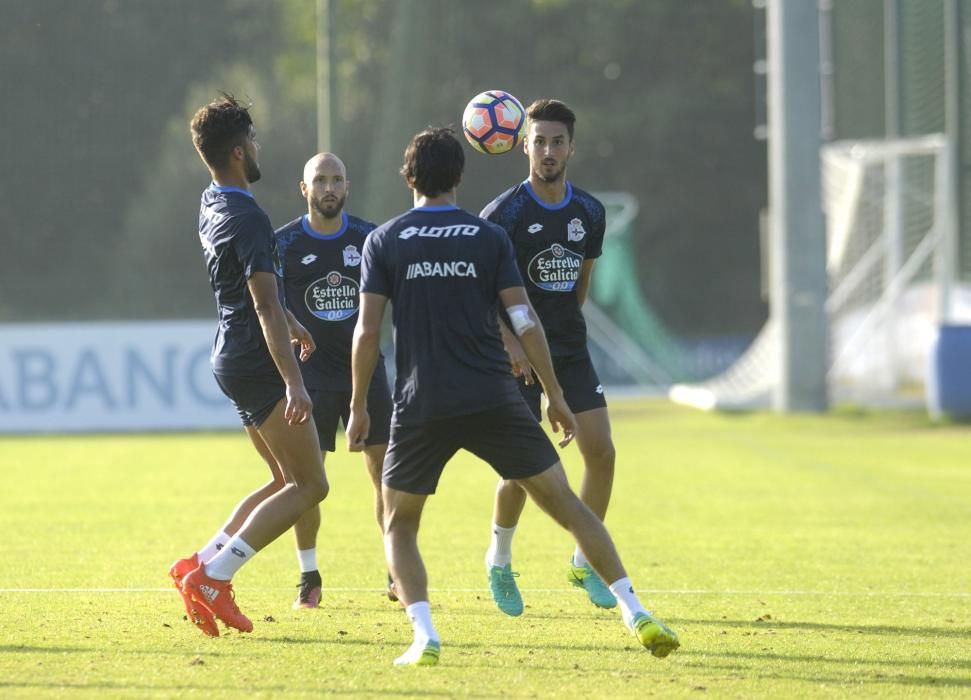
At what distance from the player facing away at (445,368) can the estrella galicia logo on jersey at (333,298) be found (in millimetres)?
1972

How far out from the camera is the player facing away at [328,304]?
8633 millimetres

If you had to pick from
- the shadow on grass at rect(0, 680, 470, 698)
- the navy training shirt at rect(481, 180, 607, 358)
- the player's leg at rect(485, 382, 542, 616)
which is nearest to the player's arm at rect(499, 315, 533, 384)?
the player's leg at rect(485, 382, 542, 616)

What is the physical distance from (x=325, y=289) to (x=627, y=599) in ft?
9.07

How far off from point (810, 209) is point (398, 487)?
19.6 meters

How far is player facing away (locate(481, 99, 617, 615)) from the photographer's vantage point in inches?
319

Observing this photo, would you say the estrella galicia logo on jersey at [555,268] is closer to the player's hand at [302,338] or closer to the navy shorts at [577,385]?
the navy shorts at [577,385]

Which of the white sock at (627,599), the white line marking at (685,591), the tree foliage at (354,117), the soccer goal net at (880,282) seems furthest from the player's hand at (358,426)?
the soccer goal net at (880,282)

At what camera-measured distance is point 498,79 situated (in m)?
37.5

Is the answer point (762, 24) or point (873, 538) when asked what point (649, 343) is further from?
point (873, 538)

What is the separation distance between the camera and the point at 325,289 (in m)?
8.67

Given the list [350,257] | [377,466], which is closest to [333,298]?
[350,257]

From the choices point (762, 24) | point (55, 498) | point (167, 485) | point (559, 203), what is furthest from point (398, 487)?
point (762, 24)

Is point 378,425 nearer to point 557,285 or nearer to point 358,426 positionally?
point 557,285

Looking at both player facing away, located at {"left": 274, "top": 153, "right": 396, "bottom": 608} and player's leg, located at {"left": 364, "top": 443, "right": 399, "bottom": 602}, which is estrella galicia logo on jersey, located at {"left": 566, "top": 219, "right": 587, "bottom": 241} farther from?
player's leg, located at {"left": 364, "top": 443, "right": 399, "bottom": 602}
